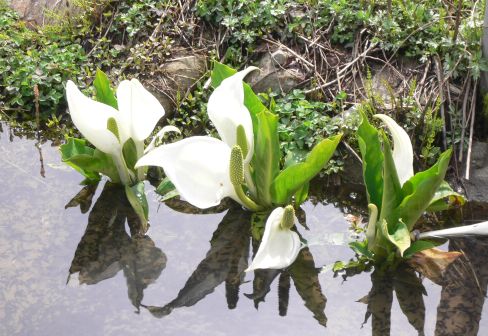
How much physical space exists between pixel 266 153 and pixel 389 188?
0.47m

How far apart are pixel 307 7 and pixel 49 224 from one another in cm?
163

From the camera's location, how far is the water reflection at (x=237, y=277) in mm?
2482

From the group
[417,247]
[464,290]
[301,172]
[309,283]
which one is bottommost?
[309,283]

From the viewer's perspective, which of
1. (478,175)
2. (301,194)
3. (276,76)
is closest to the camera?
(301,194)

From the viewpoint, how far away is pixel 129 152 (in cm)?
284

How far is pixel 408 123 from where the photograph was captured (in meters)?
3.05

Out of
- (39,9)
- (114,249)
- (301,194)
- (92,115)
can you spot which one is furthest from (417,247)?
(39,9)

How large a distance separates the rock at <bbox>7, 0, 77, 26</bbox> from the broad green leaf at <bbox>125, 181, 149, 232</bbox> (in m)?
1.42

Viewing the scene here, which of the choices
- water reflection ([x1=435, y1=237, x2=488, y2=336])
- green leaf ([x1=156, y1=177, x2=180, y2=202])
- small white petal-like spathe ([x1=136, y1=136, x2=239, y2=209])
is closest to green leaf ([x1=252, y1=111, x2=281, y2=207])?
small white petal-like spathe ([x1=136, y1=136, x2=239, y2=209])

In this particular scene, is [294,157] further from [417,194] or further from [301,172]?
Answer: [417,194]

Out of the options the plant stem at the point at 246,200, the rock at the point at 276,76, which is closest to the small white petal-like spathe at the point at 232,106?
the plant stem at the point at 246,200

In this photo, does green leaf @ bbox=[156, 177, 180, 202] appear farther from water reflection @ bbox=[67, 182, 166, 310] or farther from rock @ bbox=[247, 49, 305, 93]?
rock @ bbox=[247, 49, 305, 93]

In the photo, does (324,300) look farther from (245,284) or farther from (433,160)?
(433,160)

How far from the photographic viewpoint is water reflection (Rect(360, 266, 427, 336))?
2.40m
